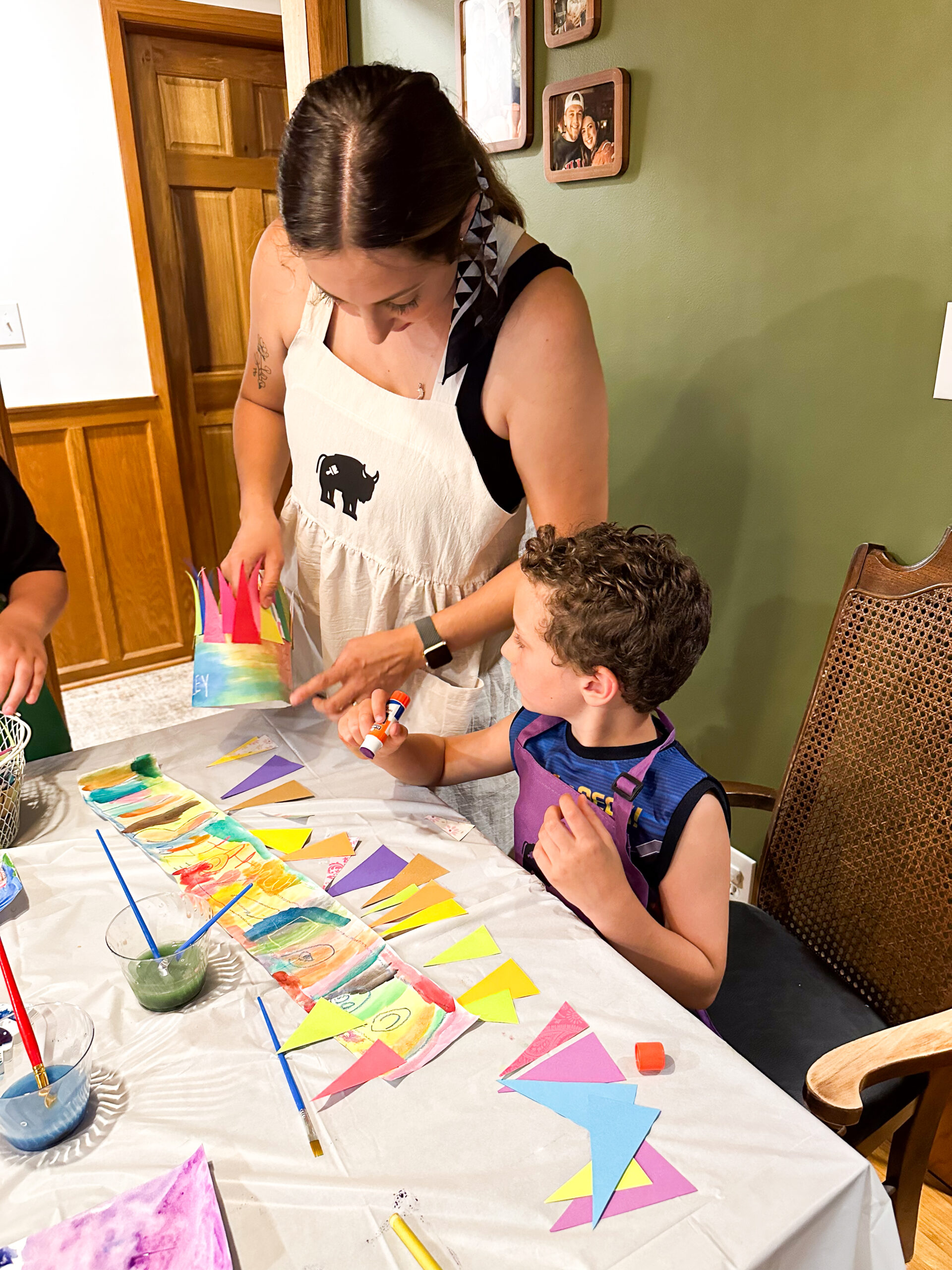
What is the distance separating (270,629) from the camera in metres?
1.19

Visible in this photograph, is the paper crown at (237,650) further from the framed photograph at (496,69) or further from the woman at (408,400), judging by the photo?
the framed photograph at (496,69)

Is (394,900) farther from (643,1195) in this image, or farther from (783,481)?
(783,481)

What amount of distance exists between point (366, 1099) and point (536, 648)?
0.55 meters

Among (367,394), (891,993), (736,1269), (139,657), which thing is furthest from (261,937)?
(139,657)

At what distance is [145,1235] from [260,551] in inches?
38.0

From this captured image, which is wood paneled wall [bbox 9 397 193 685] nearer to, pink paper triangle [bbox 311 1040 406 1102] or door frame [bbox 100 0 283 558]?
door frame [bbox 100 0 283 558]

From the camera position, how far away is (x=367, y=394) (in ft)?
4.27

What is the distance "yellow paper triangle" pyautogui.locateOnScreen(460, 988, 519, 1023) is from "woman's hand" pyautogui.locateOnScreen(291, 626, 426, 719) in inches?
18.8

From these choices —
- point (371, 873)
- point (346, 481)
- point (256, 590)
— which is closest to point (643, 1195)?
point (371, 873)

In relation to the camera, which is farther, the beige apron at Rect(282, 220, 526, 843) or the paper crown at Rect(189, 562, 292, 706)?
the beige apron at Rect(282, 220, 526, 843)

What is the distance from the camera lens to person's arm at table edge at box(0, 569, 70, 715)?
119cm

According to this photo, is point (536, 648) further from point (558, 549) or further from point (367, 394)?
point (367, 394)

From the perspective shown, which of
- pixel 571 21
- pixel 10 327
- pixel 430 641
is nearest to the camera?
pixel 430 641

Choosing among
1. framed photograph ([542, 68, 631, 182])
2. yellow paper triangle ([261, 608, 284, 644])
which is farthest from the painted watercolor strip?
framed photograph ([542, 68, 631, 182])
